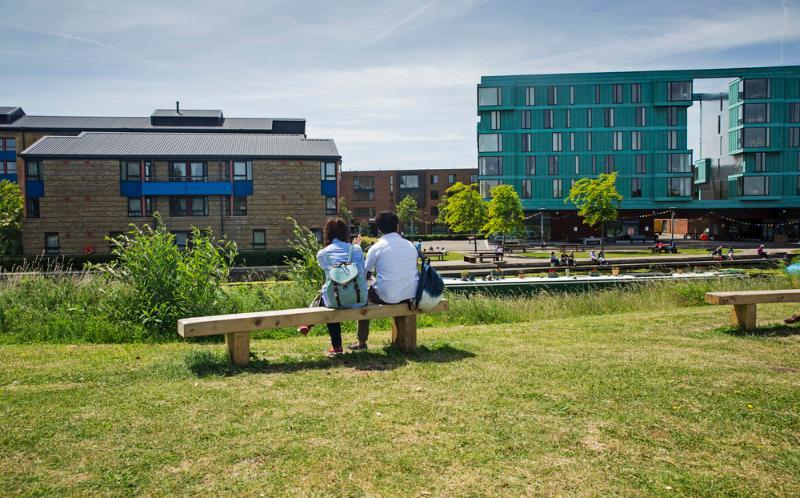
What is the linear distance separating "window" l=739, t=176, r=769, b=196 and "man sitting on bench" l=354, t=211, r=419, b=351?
2594 inches

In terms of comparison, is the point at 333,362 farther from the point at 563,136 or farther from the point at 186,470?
the point at 563,136

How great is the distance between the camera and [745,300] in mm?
8359

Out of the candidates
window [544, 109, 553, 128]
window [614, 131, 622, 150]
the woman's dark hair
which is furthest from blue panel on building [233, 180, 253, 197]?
window [614, 131, 622, 150]

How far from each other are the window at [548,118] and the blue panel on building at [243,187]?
115ft

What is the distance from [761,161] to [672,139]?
9.03 m

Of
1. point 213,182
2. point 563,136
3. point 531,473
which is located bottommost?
point 531,473

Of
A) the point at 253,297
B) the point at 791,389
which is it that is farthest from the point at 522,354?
the point at 253,297

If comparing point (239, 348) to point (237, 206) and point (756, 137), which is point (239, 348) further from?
point (756, 137)

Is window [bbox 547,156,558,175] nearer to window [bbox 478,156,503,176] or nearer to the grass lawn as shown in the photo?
window [bbox 478,156,503,176]

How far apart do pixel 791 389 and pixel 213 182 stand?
136 feet

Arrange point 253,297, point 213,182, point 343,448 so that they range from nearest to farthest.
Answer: point 343,448, point 253,297, point 213,182

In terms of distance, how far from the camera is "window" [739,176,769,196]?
6244cm

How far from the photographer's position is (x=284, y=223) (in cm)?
→ 4331

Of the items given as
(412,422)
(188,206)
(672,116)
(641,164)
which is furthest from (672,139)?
(412,422)
